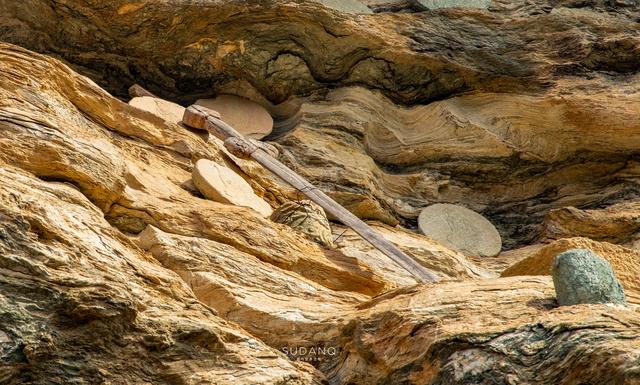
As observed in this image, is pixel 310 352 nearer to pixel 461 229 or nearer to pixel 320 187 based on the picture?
pixel 320 187

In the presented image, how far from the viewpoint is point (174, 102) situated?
774 inches

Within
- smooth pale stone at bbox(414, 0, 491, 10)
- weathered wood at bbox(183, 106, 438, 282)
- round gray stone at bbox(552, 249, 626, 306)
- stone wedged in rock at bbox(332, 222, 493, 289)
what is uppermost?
round gray stone at bbox(552, 249, 626, 306)

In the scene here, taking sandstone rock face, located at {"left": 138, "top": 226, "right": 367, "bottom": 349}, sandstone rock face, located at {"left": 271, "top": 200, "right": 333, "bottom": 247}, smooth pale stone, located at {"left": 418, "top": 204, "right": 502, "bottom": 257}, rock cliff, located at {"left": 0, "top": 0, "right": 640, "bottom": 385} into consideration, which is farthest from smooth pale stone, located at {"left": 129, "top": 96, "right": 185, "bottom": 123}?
sandstone rock face, located at {"left": 138, "top": 226, "right": 367, "bottom": 349}

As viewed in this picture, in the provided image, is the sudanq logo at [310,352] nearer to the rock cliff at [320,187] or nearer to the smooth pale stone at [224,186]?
the rock cliff at [320,187]

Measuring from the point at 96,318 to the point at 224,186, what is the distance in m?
6.01

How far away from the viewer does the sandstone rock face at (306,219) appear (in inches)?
586

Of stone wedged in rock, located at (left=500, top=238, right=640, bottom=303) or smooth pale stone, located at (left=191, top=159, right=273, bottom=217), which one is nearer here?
stone wedged in rock, located at (left=500, top=238, right=640, bottom=303)

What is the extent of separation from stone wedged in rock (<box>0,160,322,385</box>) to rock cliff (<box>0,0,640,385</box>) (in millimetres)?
18

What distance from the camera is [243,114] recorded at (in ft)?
63.8

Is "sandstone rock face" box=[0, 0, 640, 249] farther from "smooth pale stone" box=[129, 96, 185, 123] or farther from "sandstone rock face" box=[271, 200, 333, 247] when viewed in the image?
"sandstone rock face" box=[271, 200, 333, 247]

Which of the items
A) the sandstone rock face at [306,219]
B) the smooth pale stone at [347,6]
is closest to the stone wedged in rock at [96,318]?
the sandstone rock face at [306,219]

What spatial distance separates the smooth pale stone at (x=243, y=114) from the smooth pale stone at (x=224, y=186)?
2846 millimetres

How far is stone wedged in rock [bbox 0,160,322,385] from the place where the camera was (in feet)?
30.9

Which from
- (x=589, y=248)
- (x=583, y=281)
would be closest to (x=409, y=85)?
(x=589, y=248)
